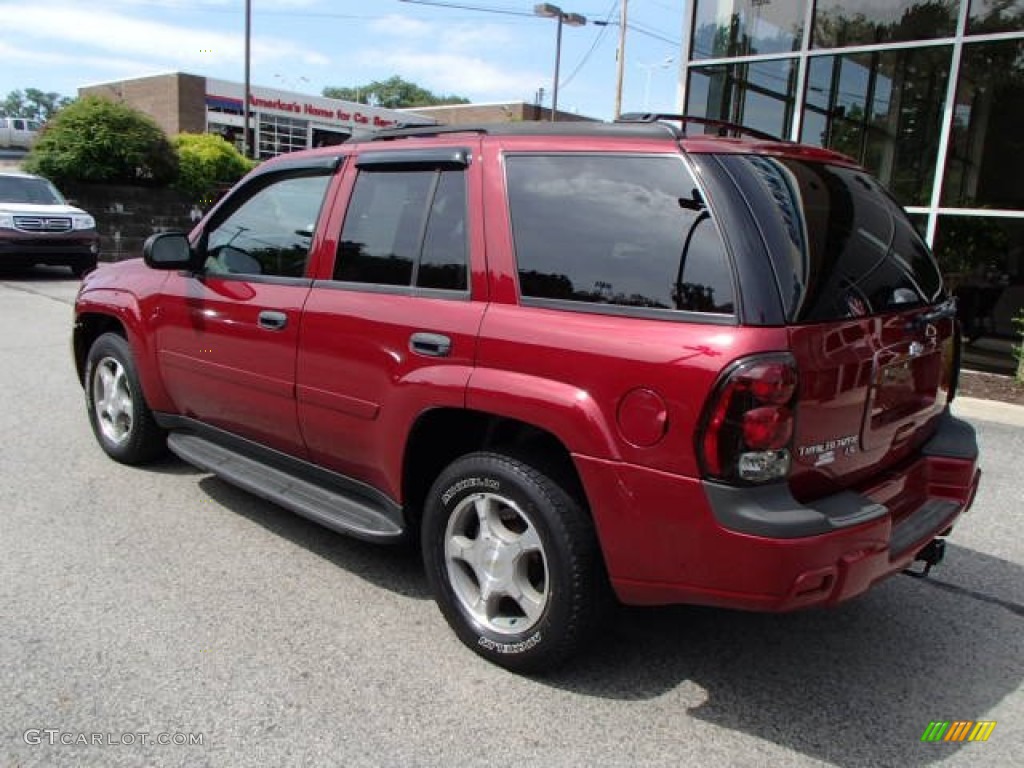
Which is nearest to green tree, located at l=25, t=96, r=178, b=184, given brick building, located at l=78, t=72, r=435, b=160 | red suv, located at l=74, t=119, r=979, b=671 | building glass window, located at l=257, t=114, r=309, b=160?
red suv, located at l=74, t=119, r=979, b=671

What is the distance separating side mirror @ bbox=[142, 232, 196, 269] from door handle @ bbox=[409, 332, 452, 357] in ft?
5.72

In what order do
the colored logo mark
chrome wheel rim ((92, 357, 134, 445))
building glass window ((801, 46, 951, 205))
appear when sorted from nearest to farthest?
1. the colored logo mark
2. chrome wheel rim ((92, 357, 134, 445))
3. building glass window ((801, 46, 951, 205))

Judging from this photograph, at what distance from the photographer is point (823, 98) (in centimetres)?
1152

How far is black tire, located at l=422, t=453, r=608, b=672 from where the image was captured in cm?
284

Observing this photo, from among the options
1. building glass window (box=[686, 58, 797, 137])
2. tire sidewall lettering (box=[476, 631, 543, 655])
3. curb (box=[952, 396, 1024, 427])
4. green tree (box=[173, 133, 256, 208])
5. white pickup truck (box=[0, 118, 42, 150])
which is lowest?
tire sidewall lettering (box=[476, 631, 543, 655])

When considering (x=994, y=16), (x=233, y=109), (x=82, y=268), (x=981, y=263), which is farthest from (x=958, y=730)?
(x=233, y=109)

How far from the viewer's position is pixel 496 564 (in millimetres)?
3084

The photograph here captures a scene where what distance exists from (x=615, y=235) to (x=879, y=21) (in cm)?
1017

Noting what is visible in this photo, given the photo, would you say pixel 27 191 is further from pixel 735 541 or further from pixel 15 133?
pixel 15 133

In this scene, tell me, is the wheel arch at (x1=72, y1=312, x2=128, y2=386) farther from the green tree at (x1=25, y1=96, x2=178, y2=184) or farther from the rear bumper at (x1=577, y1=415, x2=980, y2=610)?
the green tree at (x1=25, y1=96, x2=178, y2=184)

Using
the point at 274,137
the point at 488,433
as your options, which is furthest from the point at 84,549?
the point at 274,137

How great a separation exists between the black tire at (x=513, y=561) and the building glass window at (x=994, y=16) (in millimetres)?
9818

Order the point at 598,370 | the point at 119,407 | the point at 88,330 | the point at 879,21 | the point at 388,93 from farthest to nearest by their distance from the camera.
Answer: the point at 388,93 < the point at 879,21 < the point at 88,330 < the point at 119,407 < the point at 598,370

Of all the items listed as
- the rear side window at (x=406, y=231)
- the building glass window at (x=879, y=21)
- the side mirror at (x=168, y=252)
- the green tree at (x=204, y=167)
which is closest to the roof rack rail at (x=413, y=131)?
the rear side window at (x=406, y=231)
